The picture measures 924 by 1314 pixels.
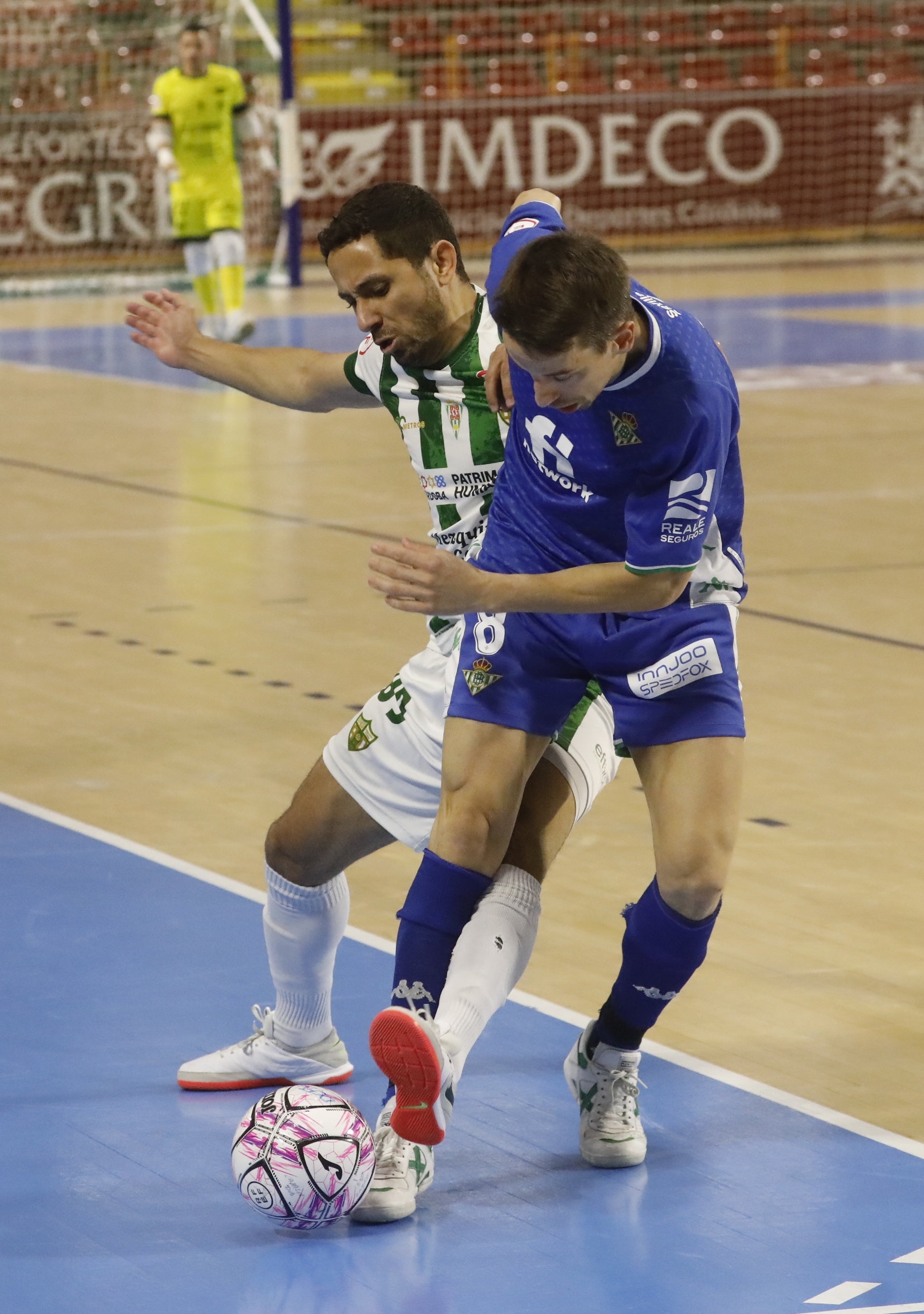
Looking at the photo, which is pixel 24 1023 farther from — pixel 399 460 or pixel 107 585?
pixel 399 460

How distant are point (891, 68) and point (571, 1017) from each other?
22.8 meters

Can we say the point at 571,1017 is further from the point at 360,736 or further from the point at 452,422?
the point at 452,422

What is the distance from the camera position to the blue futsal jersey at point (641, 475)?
11.3 feet

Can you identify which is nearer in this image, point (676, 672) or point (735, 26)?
point (676, 672)

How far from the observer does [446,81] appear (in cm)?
2427

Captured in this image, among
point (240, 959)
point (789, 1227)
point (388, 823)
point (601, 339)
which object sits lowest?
point (240, 959)

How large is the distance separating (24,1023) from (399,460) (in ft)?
26.4

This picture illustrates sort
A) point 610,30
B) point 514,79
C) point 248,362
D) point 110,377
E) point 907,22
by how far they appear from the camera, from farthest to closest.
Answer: point 907,22
point 610,30
point 514,79
point 110,377
point 248,362

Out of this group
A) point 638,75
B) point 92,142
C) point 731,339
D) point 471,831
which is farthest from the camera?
point 638,75

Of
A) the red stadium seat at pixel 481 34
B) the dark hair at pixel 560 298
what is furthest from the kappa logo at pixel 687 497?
the red stadium seat at pixel 481 34

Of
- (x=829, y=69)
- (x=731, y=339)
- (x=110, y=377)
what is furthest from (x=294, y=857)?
(x=829, y=69)

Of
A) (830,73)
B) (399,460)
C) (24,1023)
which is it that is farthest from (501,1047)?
(830,73)

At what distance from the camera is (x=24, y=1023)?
4.34 m

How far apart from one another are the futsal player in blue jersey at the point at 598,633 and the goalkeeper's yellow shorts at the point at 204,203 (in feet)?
43.8
